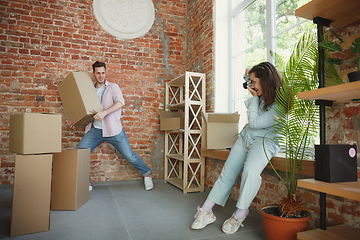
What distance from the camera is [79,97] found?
8.66 feet

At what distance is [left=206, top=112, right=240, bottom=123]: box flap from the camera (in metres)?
2.65

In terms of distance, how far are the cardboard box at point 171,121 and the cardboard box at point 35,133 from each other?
1580mm

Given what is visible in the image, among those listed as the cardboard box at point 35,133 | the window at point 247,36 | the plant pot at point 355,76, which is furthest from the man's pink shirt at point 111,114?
the plant pot at point 355,76

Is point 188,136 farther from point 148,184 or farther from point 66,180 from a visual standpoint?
point 66,180

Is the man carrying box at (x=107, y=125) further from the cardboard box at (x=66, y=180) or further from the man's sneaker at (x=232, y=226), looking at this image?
the man's sneaker at (x=232, y=226)

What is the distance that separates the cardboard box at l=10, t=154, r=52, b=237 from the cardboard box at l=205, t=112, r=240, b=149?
1.55 m

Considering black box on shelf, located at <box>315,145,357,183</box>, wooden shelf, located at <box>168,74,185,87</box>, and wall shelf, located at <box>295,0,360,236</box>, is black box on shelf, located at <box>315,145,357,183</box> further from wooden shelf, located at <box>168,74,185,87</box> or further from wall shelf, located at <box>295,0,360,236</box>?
wooden shelf, located at <box>168,74,185,87</box>

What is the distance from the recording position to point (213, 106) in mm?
3119

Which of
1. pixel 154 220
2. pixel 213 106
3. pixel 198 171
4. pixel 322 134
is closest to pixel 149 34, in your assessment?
pixel 213 106

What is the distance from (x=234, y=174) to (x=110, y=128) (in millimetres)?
1704

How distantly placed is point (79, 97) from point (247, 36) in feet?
6.68

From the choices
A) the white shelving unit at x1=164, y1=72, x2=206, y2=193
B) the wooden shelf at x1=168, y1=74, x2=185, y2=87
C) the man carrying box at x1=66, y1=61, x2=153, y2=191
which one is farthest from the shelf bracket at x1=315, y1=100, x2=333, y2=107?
the man carrying box at x1=66, y1=61, x2=153, y2=191

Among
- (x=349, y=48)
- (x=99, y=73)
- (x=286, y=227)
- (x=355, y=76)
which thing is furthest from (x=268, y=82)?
(x=99, y=73)

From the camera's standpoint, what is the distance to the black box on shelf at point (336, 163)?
1.31 meters
